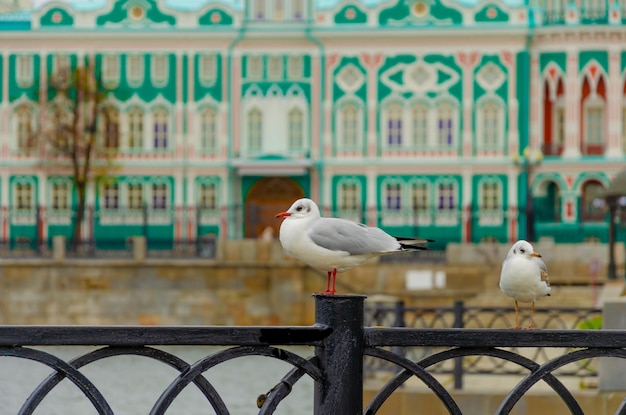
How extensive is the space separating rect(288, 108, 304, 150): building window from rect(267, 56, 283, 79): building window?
1.29 meters

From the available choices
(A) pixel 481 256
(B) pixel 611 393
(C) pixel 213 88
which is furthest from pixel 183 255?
(B) pixel 611 393

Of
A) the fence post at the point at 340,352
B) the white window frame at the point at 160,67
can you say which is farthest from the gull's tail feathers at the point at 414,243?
the white window frame at the point at 160,67

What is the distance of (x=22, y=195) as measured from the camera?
2103 inches

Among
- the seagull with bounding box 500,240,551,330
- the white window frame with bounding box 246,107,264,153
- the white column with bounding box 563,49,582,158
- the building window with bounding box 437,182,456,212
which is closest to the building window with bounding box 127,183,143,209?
the white window frame with bounding box 246,107,264,153

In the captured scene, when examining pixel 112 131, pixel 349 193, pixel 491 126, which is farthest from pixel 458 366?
pixel 112 131

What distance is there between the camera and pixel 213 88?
2103 inches

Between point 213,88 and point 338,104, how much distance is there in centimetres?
426

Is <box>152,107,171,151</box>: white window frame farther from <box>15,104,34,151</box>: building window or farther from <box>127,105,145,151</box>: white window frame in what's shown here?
<box>15,104,34,151</box>: building window

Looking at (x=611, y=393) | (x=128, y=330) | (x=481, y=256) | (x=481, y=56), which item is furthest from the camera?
(x=481, y=56)

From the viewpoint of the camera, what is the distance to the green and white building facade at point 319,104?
171 ft

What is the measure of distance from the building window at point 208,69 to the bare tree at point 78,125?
3242 mm

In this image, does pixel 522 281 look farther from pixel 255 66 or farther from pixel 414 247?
pixel 255 66

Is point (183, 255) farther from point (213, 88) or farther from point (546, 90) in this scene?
point (546, 90)

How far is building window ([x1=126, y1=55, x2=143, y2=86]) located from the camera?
53.4 m
